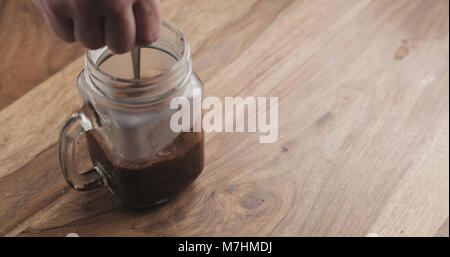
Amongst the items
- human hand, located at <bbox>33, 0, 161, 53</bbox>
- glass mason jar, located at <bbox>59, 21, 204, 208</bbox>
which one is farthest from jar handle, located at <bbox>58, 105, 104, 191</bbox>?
human hand, located at <bbox>33, 0, 161, 53</bbox>

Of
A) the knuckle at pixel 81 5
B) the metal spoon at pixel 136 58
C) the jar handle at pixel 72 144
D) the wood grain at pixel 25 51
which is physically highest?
the knuckle at pixel 81 5

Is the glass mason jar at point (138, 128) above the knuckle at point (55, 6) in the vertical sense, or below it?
below

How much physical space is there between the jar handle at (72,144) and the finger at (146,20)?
0.13 m

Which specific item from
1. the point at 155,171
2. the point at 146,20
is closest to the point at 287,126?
the point at 155,171

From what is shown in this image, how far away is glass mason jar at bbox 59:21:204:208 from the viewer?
1.81ft

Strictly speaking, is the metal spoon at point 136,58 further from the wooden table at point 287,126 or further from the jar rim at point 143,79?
the wooden table at point 287,126

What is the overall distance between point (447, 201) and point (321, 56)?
28cm

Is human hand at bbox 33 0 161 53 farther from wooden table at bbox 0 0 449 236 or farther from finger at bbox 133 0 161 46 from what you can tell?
wooden table at bbox 0 0 449 236

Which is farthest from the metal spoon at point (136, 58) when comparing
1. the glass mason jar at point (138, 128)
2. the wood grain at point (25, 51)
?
the wood grain at point (25, 51)

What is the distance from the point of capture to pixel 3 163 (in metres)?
0.68

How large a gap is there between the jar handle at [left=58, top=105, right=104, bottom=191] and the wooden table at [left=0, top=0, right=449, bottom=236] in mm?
51

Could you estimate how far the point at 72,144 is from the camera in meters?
0.58

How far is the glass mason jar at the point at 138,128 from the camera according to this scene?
55 centimetres
